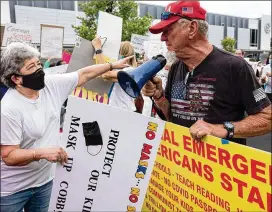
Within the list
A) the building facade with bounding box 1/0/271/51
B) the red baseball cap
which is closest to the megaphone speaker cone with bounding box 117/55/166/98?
the red baseball cap

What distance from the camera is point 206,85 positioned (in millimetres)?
1988

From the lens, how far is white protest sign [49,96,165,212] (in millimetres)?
1875

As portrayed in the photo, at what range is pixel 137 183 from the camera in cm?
193

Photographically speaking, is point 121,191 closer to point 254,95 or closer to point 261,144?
point 254,95

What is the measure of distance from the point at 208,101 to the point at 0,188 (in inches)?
59.6

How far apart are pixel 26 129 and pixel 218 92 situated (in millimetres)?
1237

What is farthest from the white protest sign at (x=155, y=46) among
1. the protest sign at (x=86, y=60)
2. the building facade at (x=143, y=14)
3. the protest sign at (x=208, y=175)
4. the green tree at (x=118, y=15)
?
the building facade at (x=143, y=14)

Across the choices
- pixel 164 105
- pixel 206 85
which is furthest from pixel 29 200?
pixel 206 85

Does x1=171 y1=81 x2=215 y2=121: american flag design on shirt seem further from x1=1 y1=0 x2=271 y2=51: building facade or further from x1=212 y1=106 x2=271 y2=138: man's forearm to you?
x1=1 y1=0 x2=271 y2=51: building facade

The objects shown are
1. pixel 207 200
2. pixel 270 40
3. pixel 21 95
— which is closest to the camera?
pixel 207 200

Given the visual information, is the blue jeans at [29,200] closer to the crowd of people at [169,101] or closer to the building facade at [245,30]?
the crowd of people at [169,101]

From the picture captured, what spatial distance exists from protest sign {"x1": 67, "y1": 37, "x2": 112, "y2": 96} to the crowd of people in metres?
0.70

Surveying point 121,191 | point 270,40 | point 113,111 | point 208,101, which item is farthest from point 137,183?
point 270,40

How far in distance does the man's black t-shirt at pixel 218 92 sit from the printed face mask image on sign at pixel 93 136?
554mm
